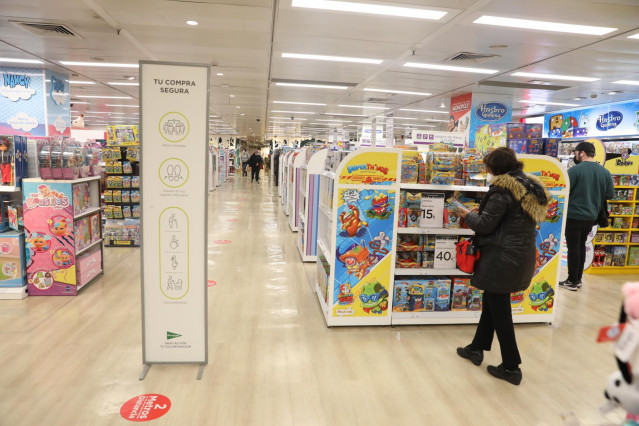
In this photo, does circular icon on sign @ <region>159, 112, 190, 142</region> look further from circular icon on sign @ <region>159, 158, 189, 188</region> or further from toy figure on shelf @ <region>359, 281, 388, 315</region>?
toy figure on shelf @ <region>359, 281, 388, 315</region>

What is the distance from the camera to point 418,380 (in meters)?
3.21

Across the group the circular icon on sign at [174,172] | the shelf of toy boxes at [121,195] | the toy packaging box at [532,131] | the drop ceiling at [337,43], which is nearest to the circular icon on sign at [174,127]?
the circular icon on sign at [174,172]

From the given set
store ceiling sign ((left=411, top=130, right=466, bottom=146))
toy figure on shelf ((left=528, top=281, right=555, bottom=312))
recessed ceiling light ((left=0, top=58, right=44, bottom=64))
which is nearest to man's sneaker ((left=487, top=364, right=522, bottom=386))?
toy figure on shelf ((left=528, top=281, right=555, bottom=312))

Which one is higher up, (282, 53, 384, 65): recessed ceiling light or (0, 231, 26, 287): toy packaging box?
(282, 53, 384, 65): recessed ceiling light

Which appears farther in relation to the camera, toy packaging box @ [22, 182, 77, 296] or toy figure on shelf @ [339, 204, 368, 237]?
toy packaging box @ [22, 182, 77, 296]

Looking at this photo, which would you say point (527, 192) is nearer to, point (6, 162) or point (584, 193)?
point (584, 193)

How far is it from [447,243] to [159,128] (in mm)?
2842

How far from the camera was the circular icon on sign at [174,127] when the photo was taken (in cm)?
280

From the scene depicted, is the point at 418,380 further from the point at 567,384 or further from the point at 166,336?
the point at 166,336

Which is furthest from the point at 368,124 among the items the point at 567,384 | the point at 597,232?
the point at 567,384

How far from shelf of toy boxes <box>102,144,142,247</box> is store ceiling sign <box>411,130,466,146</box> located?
4.76 m

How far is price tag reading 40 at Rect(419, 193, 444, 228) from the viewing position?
406 cm

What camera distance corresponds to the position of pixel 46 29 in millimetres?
5414

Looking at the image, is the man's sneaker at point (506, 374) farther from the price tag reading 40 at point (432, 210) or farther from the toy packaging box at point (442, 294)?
the price tag reading 40 at point (432, 210)
